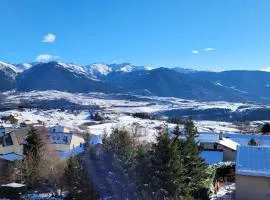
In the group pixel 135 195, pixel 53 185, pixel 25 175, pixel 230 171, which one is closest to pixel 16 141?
pixel 25 175

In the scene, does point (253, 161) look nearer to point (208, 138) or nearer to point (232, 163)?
point (232, 163)

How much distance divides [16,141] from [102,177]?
1470 inches

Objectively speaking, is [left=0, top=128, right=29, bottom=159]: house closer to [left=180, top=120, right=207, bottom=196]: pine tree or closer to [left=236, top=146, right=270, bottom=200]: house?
[left=180, top=120, right=207, bottom=196]: pine tree

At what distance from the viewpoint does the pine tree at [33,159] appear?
42125 millimetres

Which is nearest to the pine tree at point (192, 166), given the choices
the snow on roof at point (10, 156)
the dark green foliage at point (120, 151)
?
the dark green foliage at point (120, 151)

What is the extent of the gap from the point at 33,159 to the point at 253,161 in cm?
2174

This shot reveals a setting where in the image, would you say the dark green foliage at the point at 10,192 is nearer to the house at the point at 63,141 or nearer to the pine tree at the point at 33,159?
the pine tree at the point at 33,159

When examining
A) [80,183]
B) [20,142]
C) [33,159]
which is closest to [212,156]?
[33,159]

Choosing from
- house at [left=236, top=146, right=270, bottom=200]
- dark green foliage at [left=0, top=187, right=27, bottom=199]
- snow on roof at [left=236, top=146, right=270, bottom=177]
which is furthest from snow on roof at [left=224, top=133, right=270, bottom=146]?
dark green foliage at [left=0, top=187, right=27, bottom=199]

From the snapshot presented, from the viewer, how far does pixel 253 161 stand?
1368 inches

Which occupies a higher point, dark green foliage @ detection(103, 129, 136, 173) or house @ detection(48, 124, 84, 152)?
dark green foliage @ detection(103, 129, 136, 173)

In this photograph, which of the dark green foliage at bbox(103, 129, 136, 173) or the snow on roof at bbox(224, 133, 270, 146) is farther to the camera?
Answer: the snow on roof at bbox(224, 133, 270, 146)

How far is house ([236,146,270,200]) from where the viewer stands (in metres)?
33.2

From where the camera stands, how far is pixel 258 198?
33469 millimetres
